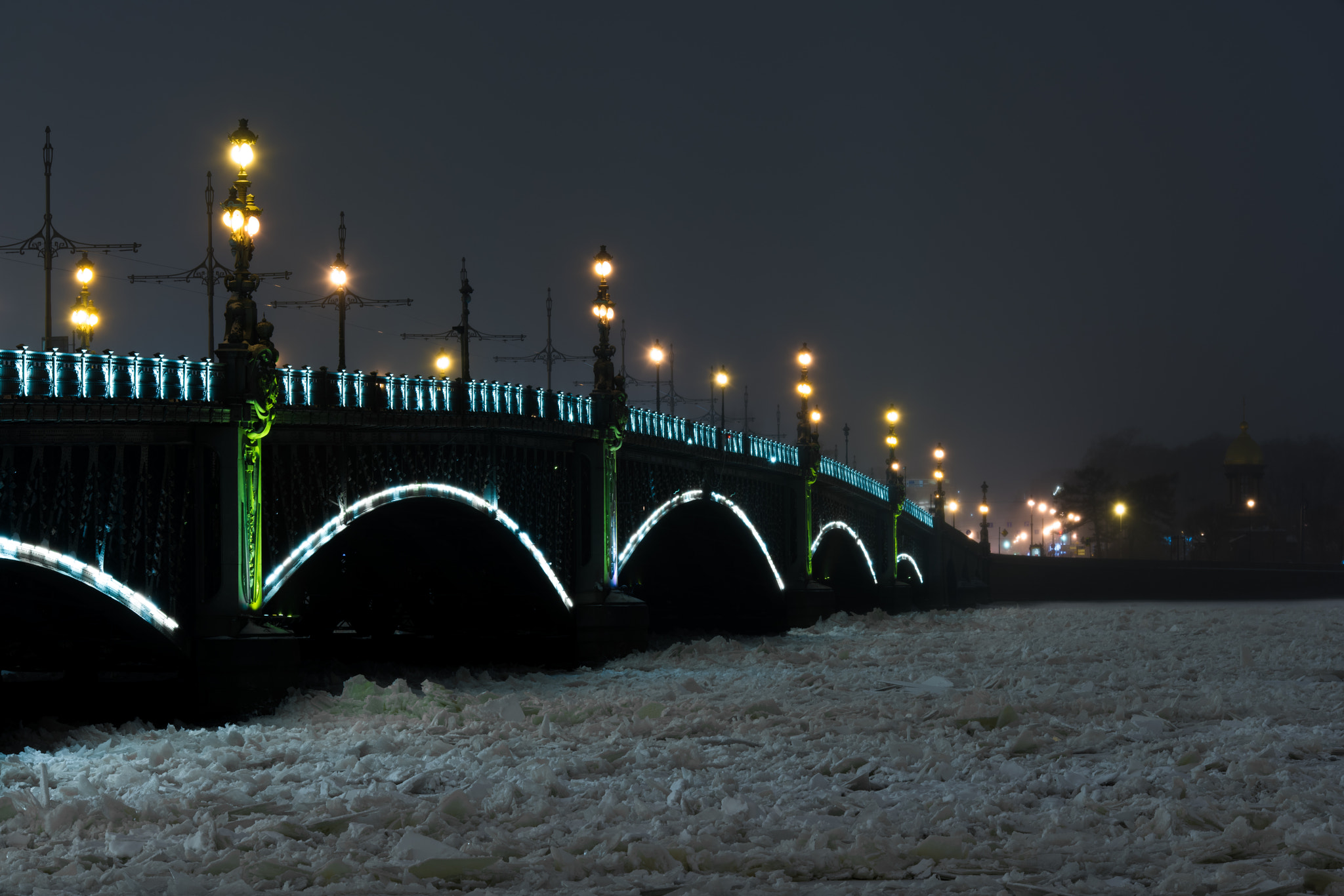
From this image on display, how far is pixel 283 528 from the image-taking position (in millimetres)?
23000

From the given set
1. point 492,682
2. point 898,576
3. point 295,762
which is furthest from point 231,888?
point 898,576

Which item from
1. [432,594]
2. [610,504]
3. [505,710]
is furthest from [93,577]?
[610,504]

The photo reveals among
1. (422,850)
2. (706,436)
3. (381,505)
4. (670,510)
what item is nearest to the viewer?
(422,850)

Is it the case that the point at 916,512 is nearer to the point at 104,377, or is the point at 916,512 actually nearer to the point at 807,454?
the point at 807,454

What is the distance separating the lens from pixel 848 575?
217ft

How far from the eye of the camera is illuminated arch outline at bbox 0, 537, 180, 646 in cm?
1805

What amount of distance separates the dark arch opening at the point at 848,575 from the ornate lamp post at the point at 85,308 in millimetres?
39505

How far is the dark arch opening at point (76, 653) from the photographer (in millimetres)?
20109

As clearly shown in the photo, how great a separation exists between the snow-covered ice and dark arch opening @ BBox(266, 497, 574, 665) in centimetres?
585

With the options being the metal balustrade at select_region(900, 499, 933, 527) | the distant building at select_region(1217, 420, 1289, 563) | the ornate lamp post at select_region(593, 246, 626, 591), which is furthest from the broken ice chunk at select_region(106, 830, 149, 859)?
the distant building at select_region(1217, 420, 1289, 563)

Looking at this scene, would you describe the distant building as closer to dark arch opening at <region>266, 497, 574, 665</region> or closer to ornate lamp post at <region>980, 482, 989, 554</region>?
ornate lamp post at <region>980, 482, 989, 554</region>

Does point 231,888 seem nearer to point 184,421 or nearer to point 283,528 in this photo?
point 184,421

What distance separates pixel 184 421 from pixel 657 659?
572 inches

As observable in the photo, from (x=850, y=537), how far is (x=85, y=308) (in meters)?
39.5
